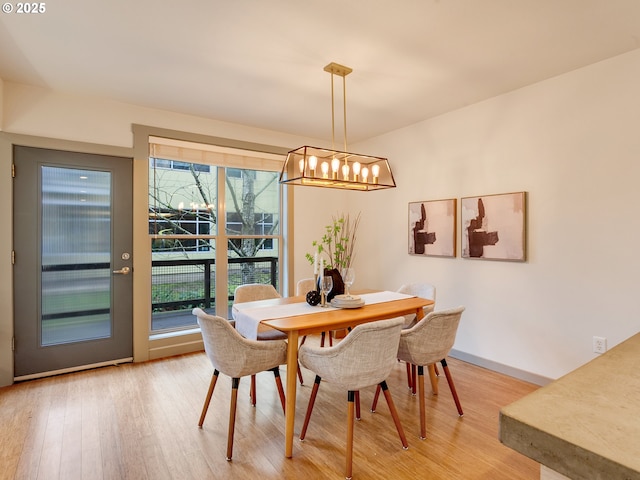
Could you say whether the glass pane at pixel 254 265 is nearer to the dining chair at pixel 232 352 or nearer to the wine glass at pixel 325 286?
the wine glass at pixel 325 286

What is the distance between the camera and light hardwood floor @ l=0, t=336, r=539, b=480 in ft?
6.48

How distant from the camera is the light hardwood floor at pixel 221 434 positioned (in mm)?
1974

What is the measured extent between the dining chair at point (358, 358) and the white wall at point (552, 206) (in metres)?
1.81

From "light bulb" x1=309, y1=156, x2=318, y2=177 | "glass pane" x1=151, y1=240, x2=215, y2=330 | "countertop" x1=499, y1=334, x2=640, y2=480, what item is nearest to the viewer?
"countertop" x1=499, y1=334, x2=640, y2=480

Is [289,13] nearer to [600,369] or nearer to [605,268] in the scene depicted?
[600,369]

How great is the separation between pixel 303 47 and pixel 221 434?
2733 millimetres

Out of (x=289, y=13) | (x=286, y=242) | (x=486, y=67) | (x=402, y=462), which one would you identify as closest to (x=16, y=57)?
(x=289, y=13)

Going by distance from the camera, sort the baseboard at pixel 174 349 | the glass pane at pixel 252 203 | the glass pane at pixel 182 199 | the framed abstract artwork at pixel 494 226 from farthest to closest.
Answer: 1. the glass pane at pixel 252 203
2. the glass pane at pixel 182 199
3. the baseboard at pixel 174 349
4. the framed abstract artwork at pixel 494 226

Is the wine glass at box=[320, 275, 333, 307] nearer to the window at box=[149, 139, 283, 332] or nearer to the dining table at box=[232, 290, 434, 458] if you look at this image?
the dining table at box=[232, 290, 434, 458]

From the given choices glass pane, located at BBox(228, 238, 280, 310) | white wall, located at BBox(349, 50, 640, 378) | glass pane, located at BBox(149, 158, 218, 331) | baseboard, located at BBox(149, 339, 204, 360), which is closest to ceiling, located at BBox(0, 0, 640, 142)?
white wall, located at BBox(349, 50, 640, 378)

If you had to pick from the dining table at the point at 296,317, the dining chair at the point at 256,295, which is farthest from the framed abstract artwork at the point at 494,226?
the dining chair at the point at 256,295

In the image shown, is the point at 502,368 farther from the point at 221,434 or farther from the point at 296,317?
the point at 221,434

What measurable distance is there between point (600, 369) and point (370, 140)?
14.0ft

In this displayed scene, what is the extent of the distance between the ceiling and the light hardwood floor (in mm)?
2664
